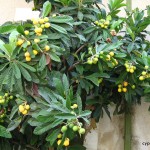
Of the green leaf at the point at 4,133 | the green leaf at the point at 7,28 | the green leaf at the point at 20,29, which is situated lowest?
the green leaf at the point at 4,133

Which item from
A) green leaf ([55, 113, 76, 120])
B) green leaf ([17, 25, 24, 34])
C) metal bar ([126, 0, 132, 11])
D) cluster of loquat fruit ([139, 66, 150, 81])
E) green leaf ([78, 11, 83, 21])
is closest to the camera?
green leaf ([55, 113, 76, 120])

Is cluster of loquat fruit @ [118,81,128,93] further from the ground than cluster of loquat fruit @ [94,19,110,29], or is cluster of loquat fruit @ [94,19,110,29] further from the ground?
cluster of loquat fruit @ [94,19,110,29]

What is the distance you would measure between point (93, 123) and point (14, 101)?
2.40 ft

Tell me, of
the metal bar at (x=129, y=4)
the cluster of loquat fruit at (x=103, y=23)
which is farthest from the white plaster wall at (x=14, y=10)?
the cluster of loquat fruit at (x=103, y=23)

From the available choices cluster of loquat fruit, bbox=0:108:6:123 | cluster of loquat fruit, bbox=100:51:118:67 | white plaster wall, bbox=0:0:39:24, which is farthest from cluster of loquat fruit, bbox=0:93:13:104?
white plaster wall, bbox=0:0:39:24

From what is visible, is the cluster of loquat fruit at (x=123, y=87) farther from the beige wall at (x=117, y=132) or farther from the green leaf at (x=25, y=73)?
the green leaf at (x=25, y=73)

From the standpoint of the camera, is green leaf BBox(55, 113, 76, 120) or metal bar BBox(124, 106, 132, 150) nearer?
green leaf BBox(55, 113, 76, 120)

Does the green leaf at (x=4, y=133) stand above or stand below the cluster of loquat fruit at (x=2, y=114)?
below

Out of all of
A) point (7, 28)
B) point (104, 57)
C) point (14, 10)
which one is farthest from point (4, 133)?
point (14, 10)

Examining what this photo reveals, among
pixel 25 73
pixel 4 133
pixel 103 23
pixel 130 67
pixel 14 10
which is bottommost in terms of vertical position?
pixel 4 133

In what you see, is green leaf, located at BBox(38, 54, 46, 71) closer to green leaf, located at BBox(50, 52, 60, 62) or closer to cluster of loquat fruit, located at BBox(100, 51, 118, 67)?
green leaf, located at BBox(50, 52, 60, 62)

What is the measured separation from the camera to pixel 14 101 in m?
1.42

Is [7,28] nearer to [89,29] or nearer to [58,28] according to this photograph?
[58,28]

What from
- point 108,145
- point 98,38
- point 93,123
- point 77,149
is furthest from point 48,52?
point 108,145
